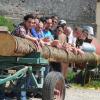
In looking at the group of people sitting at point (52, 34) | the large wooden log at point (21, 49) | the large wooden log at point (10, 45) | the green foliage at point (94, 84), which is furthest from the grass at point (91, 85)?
the large wooden log at point (10, 45)

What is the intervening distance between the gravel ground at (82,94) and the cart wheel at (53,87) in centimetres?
181

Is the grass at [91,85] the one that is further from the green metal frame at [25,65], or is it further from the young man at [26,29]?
the green metal frame at [25,65]

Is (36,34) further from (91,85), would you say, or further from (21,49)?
(91,85)

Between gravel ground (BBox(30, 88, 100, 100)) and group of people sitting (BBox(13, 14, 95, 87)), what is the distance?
21.5 inches

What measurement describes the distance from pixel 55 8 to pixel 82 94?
2146 centimetres

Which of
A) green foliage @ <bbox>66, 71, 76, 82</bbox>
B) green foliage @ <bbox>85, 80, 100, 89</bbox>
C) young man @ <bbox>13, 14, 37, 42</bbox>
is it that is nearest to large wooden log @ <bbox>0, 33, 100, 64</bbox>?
young man @ <bbox>13, 14, 37, 42</bbox>

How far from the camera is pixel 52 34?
1024cm

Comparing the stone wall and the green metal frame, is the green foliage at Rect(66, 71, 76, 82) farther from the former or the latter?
the stone wall

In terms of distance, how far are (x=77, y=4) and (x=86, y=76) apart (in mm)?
19772


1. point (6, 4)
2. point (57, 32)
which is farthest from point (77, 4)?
point (57, 32)

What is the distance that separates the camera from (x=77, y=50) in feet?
31.7

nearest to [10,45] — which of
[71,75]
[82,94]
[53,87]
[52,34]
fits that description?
[53,87]

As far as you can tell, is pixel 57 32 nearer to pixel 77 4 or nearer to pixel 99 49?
pixel 99 49

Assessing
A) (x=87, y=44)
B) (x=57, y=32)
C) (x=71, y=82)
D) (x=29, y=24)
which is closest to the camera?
(x=29, y=24)
